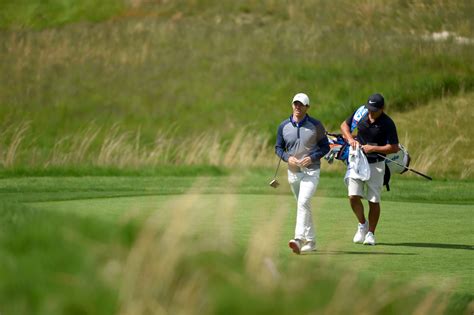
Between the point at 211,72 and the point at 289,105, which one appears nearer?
the point at 289,105

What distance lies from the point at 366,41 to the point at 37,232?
34944 mm

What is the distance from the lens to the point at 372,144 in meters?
14.4

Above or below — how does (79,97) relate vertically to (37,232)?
below

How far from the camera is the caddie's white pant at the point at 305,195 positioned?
1301 centimetres

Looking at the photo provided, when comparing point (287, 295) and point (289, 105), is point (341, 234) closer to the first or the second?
point (287, 295)

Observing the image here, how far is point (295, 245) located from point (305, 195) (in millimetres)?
965

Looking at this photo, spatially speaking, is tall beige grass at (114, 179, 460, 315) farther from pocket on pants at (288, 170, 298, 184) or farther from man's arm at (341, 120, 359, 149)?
man's arm at (341, 120, 359, 149)

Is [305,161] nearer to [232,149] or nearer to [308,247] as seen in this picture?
[308,247]

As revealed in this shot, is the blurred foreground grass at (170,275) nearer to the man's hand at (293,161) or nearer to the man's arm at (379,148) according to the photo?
the man's hand at (293,161)

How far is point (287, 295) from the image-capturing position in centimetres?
777

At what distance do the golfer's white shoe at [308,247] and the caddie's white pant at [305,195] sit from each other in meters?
0.06

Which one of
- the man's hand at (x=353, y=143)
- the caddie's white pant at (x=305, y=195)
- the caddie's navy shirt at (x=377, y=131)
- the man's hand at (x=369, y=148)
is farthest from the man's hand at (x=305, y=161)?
the caddie's navy shirt at (x=377, y=131)

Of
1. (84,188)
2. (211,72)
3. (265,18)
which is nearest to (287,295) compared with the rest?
(84,188)

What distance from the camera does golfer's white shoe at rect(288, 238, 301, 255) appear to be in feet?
41.0
